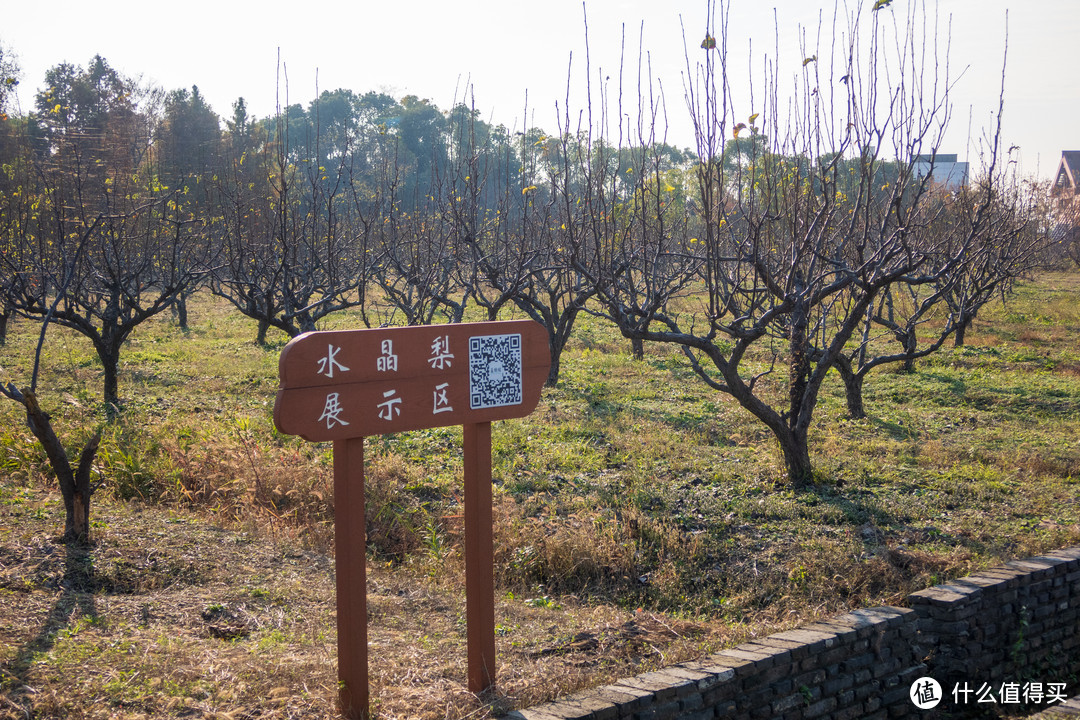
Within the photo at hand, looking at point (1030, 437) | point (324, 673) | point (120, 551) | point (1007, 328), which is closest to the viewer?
point (324, 673)

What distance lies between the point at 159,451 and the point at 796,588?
216 inches

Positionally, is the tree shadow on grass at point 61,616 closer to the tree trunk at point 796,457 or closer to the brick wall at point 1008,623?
the brick wall at point 1008,623

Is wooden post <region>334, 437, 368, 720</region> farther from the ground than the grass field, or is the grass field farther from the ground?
wooden post <region>334, 437, 368, 720</region>

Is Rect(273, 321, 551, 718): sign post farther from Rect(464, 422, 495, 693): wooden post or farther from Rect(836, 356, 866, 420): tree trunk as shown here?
Rect(836, 356, 866, 420): tree trunk

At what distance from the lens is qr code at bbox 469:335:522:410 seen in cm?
325

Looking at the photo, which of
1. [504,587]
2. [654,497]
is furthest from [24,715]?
[654,497]

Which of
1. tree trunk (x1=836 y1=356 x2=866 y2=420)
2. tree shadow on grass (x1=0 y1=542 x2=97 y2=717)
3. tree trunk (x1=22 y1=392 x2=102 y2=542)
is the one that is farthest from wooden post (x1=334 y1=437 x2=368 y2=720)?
tree trunk (x1=836 y1=356 x2=866 y2=420)

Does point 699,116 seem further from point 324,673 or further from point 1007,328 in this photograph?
point 1007,328

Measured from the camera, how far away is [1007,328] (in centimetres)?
1664

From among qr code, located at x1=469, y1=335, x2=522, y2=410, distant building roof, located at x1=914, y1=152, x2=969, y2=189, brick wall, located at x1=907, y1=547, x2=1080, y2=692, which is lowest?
brick wall, located at x1=907, y1=547, x2=1080, y2=692

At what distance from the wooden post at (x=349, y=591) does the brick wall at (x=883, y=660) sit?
0.62m

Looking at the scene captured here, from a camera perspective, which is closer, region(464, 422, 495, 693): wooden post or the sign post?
the sign post

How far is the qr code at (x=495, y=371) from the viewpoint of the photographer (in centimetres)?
325

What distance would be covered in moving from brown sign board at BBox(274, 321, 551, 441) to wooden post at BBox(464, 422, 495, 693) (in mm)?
128
